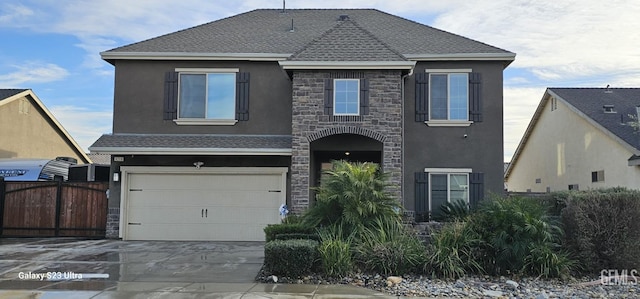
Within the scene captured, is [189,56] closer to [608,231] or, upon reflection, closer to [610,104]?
[608,231]

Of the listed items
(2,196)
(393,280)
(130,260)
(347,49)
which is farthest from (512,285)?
(2,196)

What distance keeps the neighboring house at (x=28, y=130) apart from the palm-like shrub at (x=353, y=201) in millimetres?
18171

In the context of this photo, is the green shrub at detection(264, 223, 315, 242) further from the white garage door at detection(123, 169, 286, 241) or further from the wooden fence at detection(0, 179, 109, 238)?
the wooden fence at detection(0, 179, 109, 238)

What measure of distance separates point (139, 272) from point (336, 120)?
253 inches

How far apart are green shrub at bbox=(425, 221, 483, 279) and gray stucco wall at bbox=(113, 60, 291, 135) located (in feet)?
22.7

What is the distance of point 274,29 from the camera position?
1784cm

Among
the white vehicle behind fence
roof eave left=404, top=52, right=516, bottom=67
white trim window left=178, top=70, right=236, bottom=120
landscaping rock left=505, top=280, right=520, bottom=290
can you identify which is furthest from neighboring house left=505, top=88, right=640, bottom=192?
the white vehicle behind fence

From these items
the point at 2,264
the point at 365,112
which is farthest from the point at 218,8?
the point at 2,264

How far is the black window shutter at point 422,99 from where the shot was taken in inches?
612

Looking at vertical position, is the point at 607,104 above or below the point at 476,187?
above

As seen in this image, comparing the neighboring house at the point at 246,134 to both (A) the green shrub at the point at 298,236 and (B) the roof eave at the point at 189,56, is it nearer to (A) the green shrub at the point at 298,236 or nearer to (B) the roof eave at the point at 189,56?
(B) the roof eave at the point at 189,56

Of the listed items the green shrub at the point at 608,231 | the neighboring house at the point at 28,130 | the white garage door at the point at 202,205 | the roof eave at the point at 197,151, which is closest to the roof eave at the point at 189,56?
the roof eave at the point at 197,151

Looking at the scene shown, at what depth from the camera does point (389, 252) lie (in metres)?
9.66

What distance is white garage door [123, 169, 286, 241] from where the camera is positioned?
15531 millimetres
